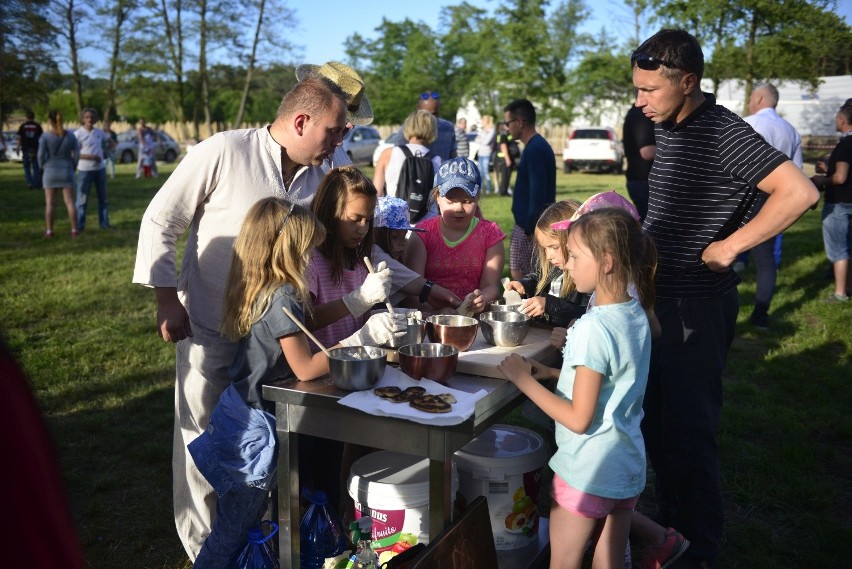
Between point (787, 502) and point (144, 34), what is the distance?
3566cm

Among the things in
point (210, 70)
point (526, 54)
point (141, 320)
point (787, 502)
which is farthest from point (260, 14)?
point (787, 502)

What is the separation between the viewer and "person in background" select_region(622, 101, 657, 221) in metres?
6.64

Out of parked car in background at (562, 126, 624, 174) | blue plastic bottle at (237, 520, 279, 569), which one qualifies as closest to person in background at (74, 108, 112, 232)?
blue plastic bottle at (237, 520, 279, 569)

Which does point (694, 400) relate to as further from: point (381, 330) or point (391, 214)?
point (391, 214)

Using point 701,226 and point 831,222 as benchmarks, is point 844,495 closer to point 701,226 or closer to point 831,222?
point 701,226

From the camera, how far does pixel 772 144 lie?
6551mm

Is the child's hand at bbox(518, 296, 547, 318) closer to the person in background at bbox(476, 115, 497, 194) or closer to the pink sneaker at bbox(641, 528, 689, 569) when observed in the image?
the pink sneaker at bbox(641, 528, 689, 569)

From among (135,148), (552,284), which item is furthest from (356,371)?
(135,148)

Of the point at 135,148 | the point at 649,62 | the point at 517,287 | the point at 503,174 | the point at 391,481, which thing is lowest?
the point at 391,481

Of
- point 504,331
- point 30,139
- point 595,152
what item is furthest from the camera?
point 595,152

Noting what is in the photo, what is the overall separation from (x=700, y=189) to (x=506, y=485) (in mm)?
1383

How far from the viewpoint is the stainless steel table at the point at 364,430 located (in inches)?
86.7

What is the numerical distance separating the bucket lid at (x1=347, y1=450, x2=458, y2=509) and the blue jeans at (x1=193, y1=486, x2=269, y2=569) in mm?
357

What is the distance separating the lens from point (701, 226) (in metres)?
2.82
